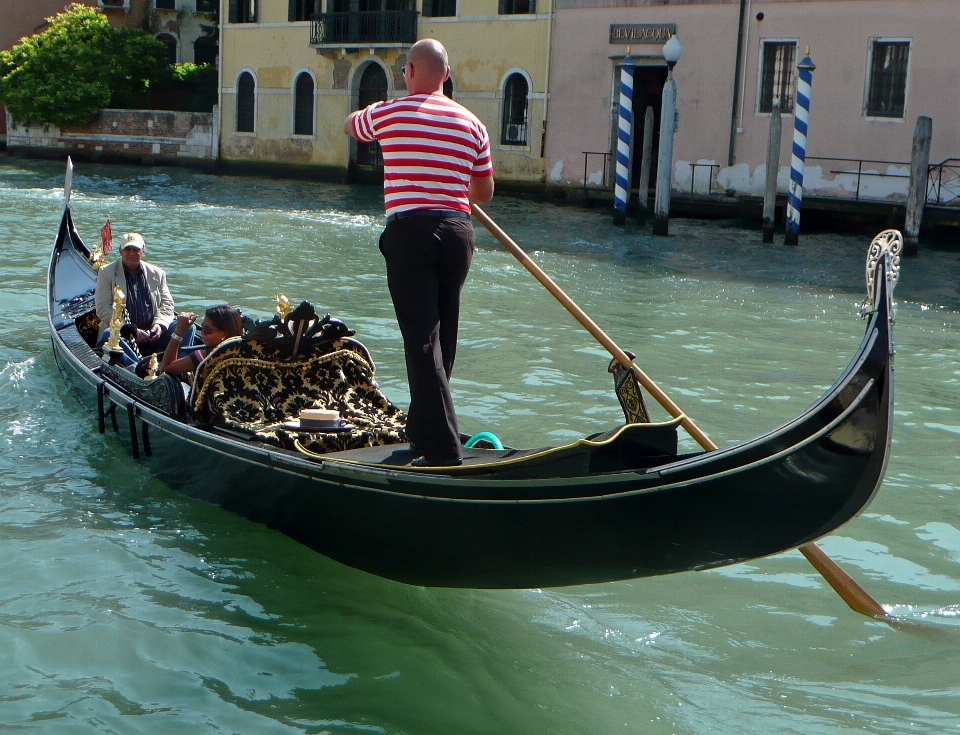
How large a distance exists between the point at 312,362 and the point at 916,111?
8382mm

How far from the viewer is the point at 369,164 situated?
48.3 ft

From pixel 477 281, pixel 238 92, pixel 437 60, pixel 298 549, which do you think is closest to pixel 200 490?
pixel 298 549

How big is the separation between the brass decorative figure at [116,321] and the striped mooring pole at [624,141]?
656 centimetres

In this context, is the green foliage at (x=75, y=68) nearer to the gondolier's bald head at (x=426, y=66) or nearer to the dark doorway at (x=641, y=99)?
the dark doorway at (x=641, y=99)

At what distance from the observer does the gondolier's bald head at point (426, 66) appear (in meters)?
2.17

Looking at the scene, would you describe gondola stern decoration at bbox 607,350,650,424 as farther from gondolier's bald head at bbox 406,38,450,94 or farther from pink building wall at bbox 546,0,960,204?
pink building wall at bbox 546,0,960,204

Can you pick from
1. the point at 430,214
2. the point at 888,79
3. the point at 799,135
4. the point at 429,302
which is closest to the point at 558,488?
the point at 429,302

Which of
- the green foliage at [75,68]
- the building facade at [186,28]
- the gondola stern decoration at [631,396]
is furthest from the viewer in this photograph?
the building facade at [186,28]


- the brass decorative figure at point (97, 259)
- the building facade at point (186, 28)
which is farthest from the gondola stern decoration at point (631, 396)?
the building facade at point (186, 28)

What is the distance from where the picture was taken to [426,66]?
2180 millimetres

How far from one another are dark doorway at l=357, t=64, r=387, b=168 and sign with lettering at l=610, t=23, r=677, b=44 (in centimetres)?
373

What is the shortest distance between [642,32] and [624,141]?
251 centimetres

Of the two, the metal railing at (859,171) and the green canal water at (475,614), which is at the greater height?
the metal railing at (859,171)

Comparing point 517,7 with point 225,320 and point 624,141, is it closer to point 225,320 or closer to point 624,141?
point 624,141
